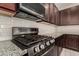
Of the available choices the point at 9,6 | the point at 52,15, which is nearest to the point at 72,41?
the point at 52,15

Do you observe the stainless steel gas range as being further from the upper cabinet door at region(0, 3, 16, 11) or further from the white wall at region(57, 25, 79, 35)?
the upper cabinet door at region(0, 3, 16, 11)

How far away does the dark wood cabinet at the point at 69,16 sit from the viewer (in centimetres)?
103

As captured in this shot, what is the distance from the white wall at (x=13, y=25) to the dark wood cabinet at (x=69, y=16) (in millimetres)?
158

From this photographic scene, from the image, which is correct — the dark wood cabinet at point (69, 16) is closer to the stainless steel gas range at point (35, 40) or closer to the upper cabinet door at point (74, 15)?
the upper cabinet door at point (74, 15)

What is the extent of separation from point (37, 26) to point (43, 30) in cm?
11

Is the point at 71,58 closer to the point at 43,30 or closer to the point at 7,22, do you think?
the point at 43,30

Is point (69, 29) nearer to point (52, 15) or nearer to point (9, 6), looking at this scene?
point (52, 15)

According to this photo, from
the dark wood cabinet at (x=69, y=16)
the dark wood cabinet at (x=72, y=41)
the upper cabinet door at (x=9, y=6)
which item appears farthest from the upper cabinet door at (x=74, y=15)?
the upper cabinet door at (x=9, y=6)

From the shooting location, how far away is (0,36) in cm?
87

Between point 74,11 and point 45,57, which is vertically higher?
point 74,11

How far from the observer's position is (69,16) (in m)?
1.06

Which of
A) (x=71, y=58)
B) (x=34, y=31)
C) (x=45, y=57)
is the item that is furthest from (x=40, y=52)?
(x=34, y=31)

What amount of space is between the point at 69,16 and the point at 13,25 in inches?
26.9

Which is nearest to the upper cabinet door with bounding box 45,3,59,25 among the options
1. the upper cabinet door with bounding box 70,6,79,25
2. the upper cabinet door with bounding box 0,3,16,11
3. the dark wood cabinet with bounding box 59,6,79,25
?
the dark wood cabinet with bounding box 59,6,79,25
